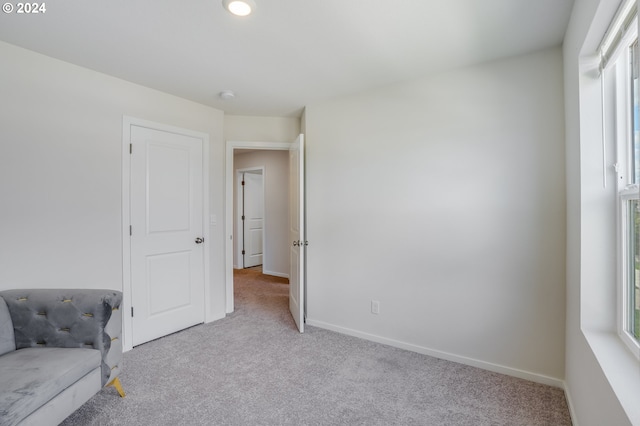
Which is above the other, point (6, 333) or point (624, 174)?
point (624, 174)

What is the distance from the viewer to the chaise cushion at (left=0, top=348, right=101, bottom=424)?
1289 mm

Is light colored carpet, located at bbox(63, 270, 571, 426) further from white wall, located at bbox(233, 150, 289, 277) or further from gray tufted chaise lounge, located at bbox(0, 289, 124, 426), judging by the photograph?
white wall, located at bbox(233, 150, 289, 277)

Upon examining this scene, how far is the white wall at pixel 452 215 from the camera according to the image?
80.7 inches

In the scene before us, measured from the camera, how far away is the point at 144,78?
2529 millimetres

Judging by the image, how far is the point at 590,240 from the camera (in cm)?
151

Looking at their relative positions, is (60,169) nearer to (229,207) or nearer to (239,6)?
(229,207)

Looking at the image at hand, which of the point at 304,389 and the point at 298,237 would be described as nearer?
the point at 304,389

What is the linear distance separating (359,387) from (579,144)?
1959mm

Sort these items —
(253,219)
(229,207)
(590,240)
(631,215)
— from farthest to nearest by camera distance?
(253,219) < (229,207) < (590,240) < (631,215)

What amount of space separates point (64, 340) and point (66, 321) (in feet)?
0.36

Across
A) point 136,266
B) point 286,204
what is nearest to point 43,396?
point 136,266

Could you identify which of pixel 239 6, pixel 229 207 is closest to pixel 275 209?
pixel 229 207

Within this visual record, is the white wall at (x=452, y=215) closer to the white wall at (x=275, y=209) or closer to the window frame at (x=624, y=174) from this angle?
the window frame at (x=624, y=174)

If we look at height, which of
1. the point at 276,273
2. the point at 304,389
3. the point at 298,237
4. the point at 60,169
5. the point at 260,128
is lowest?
the point at 304,389
